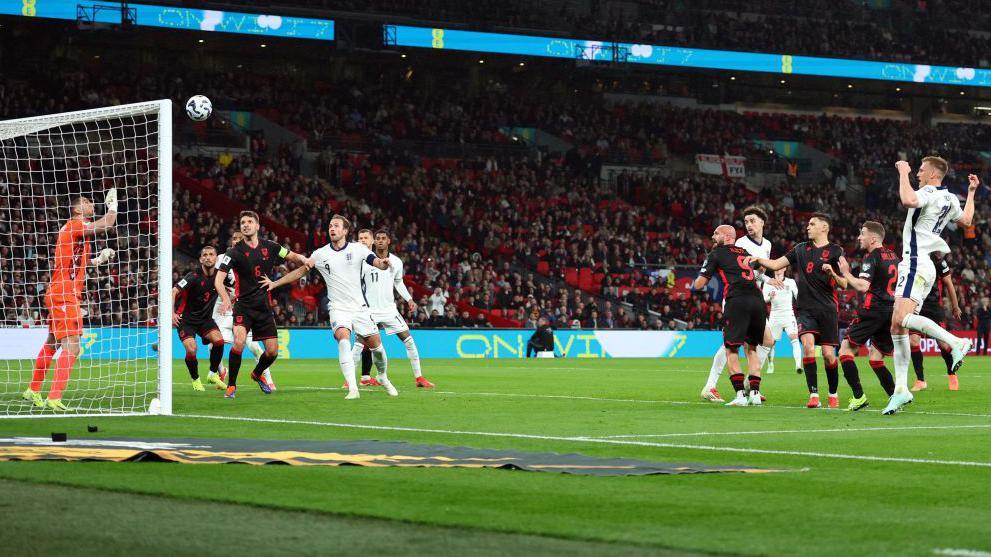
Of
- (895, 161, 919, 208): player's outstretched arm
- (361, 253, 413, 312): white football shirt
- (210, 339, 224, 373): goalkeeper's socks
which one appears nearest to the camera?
(895, 161, 919, 208): player's outstretched arm

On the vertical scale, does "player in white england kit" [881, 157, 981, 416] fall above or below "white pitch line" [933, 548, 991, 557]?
above

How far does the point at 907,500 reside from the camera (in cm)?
719

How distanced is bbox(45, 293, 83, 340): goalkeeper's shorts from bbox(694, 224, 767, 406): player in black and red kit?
6.87m

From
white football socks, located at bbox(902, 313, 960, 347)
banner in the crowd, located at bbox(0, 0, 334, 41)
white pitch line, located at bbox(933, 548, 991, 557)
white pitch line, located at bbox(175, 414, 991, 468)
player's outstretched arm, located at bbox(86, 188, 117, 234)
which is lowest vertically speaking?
white pitch line, located at bbox(175, 414, 991, 468)

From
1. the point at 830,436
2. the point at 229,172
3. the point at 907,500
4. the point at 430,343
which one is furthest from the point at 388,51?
the point at 907,500

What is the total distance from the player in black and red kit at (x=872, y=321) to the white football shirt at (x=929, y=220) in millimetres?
1663

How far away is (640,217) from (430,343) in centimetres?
1457

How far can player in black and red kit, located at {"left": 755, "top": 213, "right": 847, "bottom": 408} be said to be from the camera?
15016 mm

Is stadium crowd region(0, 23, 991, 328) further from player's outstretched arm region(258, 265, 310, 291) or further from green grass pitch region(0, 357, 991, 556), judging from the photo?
green grass pitch region(0, 357, 991, 556)

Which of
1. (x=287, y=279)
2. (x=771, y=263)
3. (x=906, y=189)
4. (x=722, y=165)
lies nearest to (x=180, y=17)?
(x=722, y=165)

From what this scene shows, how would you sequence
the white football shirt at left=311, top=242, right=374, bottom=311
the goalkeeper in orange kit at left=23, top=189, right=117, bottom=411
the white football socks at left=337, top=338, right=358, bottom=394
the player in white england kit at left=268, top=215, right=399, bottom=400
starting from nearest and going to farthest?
the goalkeeper in orange kit at left=23, top=189, right=117, bottom=411, the white football socks at left=337, top=338, right=358, bottom=394, the player in white england kit at left=268, top=215, right=399, bottom=400, the white football shirt at left=311, top=242, right=374, bottom=311

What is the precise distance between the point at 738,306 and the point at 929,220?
2.96 meters

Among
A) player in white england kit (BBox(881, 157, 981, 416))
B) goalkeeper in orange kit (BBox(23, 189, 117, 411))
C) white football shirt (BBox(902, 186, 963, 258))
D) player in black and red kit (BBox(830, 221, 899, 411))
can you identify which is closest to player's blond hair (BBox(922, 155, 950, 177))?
player in white england kit (BBox(881, 157, 981, 416))

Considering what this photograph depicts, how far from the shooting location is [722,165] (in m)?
53.1
